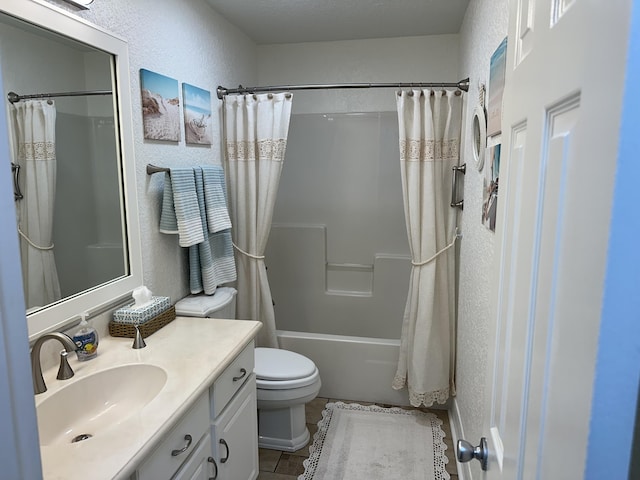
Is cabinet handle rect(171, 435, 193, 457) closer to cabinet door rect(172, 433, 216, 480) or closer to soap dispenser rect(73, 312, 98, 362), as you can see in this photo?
cabinet door rect(172, 433, 216, 480)

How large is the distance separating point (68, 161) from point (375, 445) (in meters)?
2.01

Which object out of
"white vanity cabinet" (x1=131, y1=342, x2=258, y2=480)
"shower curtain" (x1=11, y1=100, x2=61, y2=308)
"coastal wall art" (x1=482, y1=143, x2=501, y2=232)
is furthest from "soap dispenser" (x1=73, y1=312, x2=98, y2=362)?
"coastal wall art" (x1=482, y1=143, x2=501, y2=232)

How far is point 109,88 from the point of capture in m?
1.70

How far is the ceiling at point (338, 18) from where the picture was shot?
2.44m

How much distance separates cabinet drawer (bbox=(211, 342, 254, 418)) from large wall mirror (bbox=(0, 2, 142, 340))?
566 mm

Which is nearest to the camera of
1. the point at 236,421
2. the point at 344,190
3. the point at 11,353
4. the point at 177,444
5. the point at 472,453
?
the point at 11,353

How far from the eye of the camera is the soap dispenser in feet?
4.88

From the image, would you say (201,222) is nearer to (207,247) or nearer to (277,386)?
(207,247)

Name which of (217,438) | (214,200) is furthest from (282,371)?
(214,200)

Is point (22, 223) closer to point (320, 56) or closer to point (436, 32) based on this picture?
point (320, 56)

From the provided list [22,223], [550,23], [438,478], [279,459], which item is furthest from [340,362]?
[550,23]

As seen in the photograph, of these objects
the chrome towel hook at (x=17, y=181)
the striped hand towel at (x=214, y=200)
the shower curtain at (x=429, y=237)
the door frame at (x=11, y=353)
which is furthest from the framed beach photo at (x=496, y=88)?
the chrome towel hook at (x=17, y=181)

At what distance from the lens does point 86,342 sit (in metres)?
1.50

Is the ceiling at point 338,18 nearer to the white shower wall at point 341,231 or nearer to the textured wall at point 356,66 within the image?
the textured wall at point 356,66
